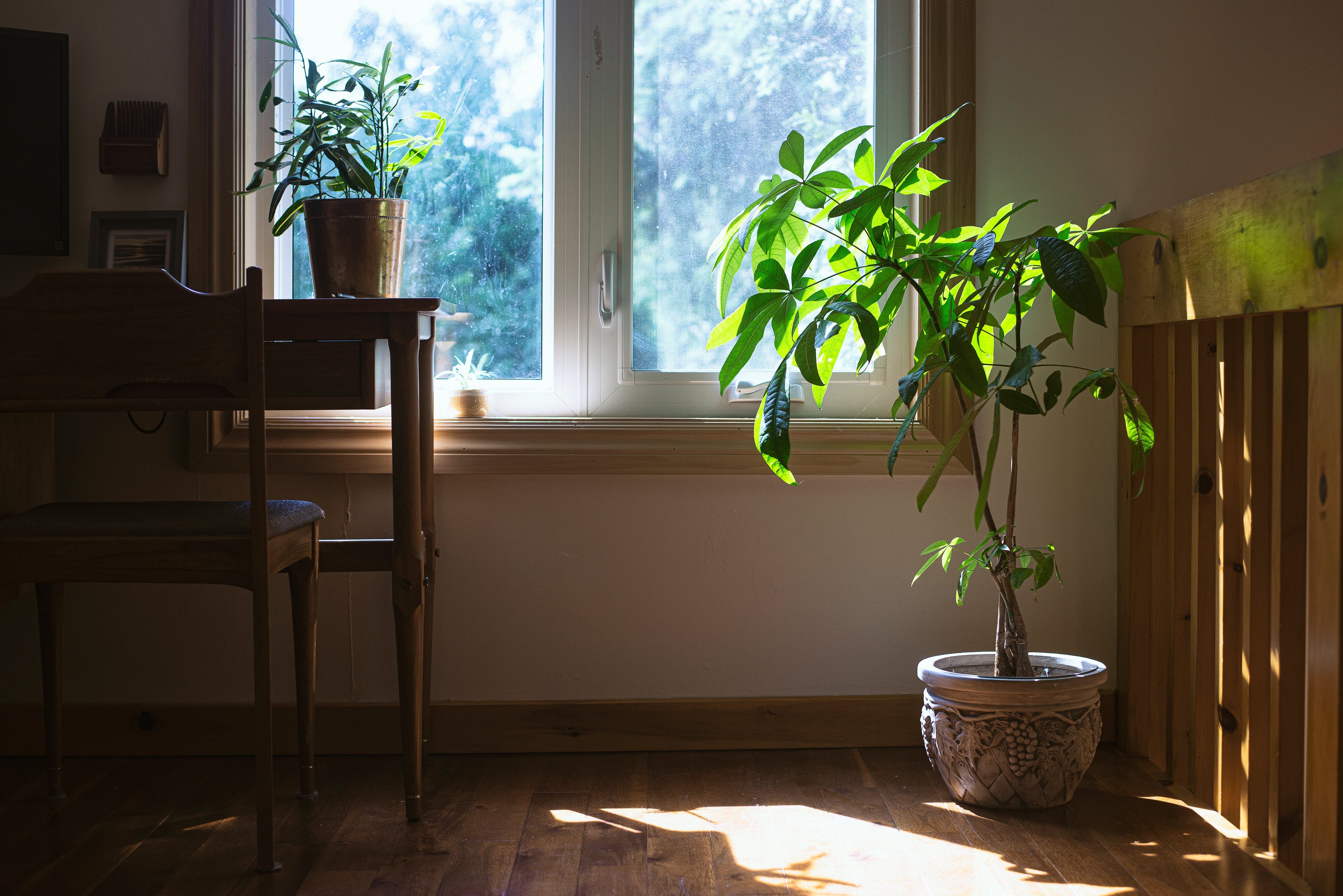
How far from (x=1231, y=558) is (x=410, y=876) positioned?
1384 millimetres

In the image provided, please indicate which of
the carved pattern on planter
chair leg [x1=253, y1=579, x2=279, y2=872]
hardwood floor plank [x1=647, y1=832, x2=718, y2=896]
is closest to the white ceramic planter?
the carved pattern on planter

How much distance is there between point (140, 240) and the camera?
2.09 m

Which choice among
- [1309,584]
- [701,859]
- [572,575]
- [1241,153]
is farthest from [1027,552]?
[1241,153]

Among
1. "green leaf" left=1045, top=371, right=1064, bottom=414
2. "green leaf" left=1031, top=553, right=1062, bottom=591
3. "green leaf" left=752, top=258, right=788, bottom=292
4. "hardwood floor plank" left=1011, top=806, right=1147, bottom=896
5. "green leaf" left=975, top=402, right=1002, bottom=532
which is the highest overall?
"green leaf" left=752, top=258, right=788, bottom=292

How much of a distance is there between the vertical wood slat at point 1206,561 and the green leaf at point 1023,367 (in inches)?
18.5

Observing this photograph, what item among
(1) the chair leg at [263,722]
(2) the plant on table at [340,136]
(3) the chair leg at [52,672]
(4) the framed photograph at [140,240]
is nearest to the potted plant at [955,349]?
(2) the plant on table at [340,136]

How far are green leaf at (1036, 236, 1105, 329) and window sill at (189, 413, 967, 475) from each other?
2.12 feet

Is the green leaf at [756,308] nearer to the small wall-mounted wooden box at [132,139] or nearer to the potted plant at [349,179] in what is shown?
the potted plant at [349,179]

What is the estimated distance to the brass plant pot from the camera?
186 cm

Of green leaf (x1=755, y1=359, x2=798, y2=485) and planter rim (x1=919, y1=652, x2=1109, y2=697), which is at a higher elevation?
green leaf (x1=755, y1=359, x2=798, y2=485)

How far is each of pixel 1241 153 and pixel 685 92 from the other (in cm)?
118

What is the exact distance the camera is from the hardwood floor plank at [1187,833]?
148 cm

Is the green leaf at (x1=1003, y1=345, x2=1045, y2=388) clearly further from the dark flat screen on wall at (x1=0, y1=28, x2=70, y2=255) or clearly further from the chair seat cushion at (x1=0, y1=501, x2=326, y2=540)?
the dark flat screen on wall at (x1=0, y1=28, x2=70, y2=255)

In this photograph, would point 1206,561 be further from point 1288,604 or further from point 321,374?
point 321,374
